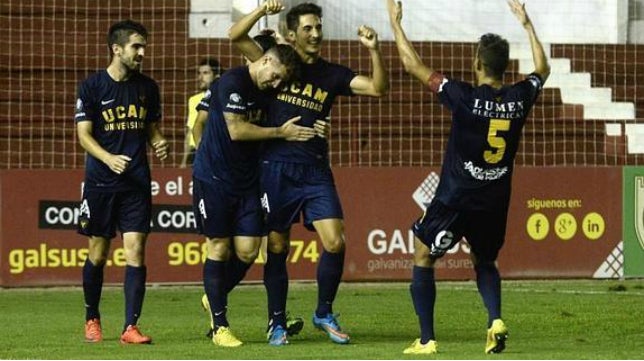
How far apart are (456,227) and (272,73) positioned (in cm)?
157

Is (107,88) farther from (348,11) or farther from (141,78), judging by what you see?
(348,11)

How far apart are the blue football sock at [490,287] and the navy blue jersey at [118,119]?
2507 millimetres

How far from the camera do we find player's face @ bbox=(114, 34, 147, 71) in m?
11.7

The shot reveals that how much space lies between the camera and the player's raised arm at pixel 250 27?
37.5ft

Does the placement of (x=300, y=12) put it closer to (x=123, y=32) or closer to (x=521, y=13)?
(x=123, y=32)

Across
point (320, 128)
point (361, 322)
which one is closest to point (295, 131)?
point (320, 128)

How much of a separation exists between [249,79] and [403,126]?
32.8ft

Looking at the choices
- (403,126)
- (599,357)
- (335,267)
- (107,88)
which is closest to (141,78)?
(107,88)

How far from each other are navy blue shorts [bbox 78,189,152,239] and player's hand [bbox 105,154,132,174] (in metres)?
0.33

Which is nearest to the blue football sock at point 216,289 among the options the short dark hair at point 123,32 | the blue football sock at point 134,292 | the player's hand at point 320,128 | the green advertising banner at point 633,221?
the blue football sock at point 134,292

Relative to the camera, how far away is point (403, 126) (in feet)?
69.6

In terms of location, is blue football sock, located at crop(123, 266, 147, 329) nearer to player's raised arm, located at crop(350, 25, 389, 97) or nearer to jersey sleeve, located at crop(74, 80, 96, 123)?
jersey sleeve, located at crop(74, 80, 96, 123)

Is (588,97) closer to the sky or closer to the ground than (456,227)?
closer to the sky

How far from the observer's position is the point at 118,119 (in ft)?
38.7
